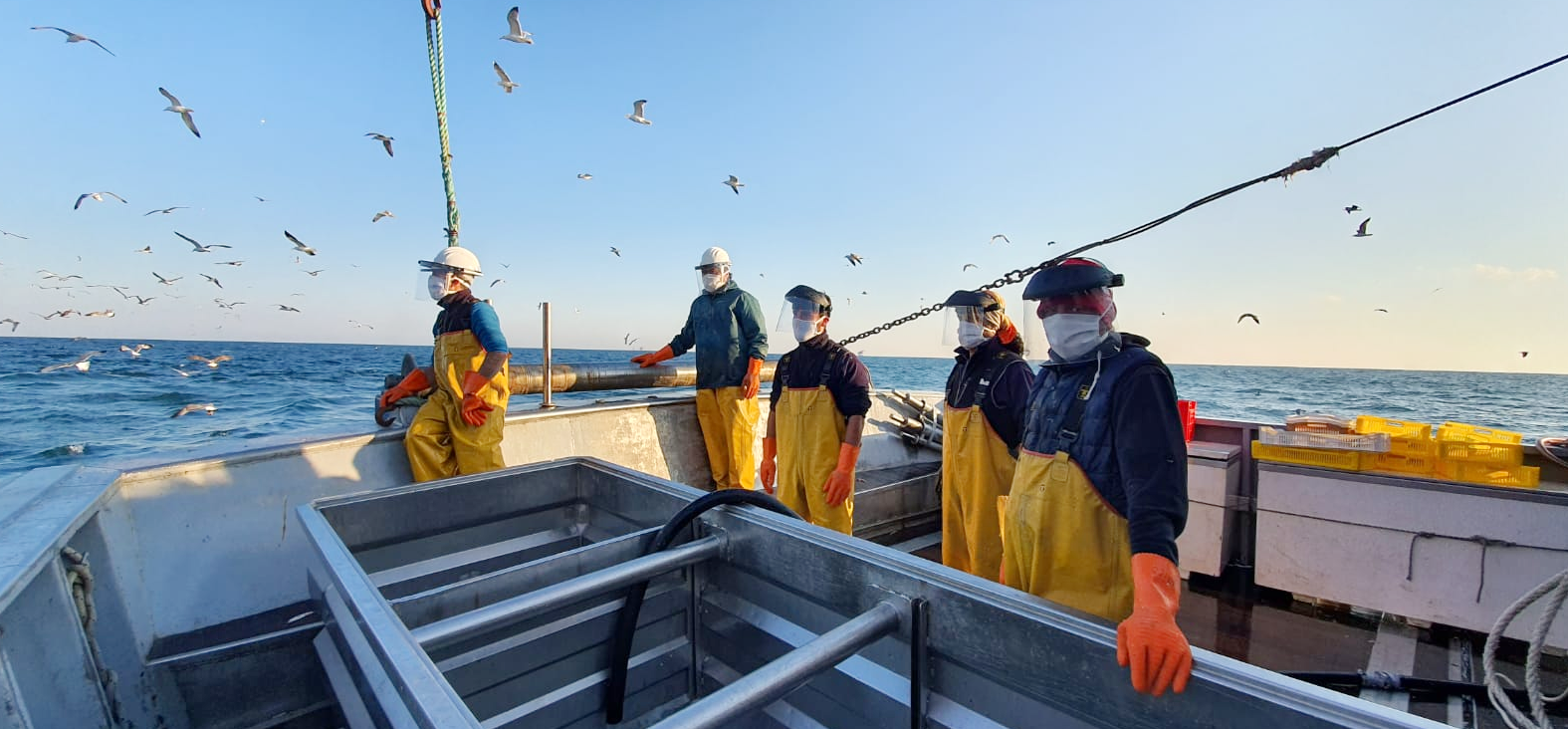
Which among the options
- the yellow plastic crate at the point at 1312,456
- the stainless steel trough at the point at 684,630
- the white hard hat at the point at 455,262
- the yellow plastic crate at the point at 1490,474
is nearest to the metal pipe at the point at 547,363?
the white hard hat at the point at 455,262

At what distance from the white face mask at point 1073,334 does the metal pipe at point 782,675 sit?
1.03 metres

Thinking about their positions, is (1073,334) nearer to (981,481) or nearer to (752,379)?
(981,481)

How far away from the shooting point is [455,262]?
371 cm

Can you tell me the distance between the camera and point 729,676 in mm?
2012

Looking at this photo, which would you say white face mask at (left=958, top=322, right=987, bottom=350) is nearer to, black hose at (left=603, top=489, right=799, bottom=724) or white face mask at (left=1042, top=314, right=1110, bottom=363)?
white face mask at (left=1042, top=314, right=1110, bottom=363)

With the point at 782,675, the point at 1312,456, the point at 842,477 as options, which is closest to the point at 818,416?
the point at 842,477

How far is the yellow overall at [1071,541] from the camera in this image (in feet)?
5.97

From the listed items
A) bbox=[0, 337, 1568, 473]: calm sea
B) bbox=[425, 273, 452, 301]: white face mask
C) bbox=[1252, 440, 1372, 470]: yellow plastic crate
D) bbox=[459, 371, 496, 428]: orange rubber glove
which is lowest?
bbox=[0, 337, 1568, 473]: calm sea

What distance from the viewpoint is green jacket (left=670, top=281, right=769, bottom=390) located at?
4.46 m

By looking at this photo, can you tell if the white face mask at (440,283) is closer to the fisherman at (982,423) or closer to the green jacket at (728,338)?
the green jacket at (728,338)

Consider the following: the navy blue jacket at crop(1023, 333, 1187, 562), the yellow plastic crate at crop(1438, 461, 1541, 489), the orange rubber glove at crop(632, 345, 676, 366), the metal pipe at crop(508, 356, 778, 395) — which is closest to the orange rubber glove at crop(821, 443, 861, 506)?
the metal pipe at crop(508, 356, 778, 395)

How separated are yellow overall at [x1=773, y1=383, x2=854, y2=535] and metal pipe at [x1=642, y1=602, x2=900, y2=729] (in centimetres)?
237

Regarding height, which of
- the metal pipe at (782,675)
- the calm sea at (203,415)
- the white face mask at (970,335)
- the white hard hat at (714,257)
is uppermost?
the white hard hat at (714,257)

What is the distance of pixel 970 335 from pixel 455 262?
9.55 feet
